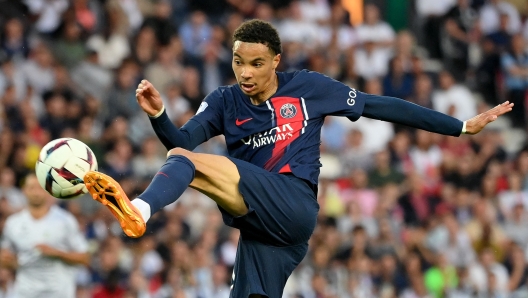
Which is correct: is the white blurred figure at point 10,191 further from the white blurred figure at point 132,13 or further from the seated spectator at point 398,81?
the seated spectator at point 398,81

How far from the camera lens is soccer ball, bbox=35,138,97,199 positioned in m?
7.07

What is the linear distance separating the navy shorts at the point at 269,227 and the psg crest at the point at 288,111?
40cm

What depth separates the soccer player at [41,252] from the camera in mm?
8812

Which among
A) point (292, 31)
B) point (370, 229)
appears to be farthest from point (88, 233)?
point (292, 31)

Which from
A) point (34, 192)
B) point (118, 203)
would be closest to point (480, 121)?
point (118, 203)

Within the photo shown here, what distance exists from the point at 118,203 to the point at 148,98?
952 mm

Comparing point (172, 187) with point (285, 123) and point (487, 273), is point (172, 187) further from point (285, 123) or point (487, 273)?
point (487, 273)

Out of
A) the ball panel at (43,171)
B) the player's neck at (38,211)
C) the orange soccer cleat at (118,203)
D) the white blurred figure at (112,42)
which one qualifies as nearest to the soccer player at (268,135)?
the orange soccer cleat at (118,203)

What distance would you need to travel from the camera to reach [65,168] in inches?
280

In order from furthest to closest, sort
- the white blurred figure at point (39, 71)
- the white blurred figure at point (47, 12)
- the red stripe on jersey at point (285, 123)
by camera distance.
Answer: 1. the white blurred figure at point (47, 12)
2. the white blurred figure at point (39, 71)
3. the red stripe on jersey at point (285, 123)

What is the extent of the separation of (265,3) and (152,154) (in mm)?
3986

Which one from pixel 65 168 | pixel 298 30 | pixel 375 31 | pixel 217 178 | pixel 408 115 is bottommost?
pixel 65 168

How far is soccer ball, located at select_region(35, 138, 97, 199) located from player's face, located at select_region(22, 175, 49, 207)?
1.49 metres

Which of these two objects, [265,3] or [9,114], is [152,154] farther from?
[265,3]
